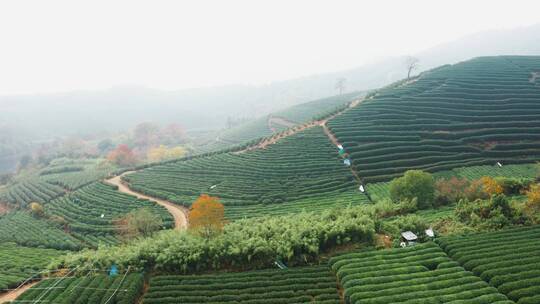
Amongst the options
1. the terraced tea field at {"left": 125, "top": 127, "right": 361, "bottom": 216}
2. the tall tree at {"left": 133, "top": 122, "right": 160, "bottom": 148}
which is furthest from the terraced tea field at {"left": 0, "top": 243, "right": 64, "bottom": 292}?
the tall tree at {"left": 133, "top": 122, "right": 160, "bottom": 148}

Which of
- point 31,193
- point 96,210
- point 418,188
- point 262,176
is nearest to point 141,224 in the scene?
point 96,210

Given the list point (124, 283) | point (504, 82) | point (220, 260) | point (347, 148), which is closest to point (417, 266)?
point (220, 260)

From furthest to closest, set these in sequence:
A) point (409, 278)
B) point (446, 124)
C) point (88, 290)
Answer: point (446, 124)
point (88, 290)
point (409, 278)

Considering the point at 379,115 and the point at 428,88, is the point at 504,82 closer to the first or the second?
the point at 428,88

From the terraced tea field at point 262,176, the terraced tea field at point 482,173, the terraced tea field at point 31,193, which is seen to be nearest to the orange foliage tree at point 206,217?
the terraced tea field at point 262,176

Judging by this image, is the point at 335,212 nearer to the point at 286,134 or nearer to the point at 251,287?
the point at 251,287

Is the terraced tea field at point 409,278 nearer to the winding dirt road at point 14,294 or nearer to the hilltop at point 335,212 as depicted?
the hilltop at point 335,212
